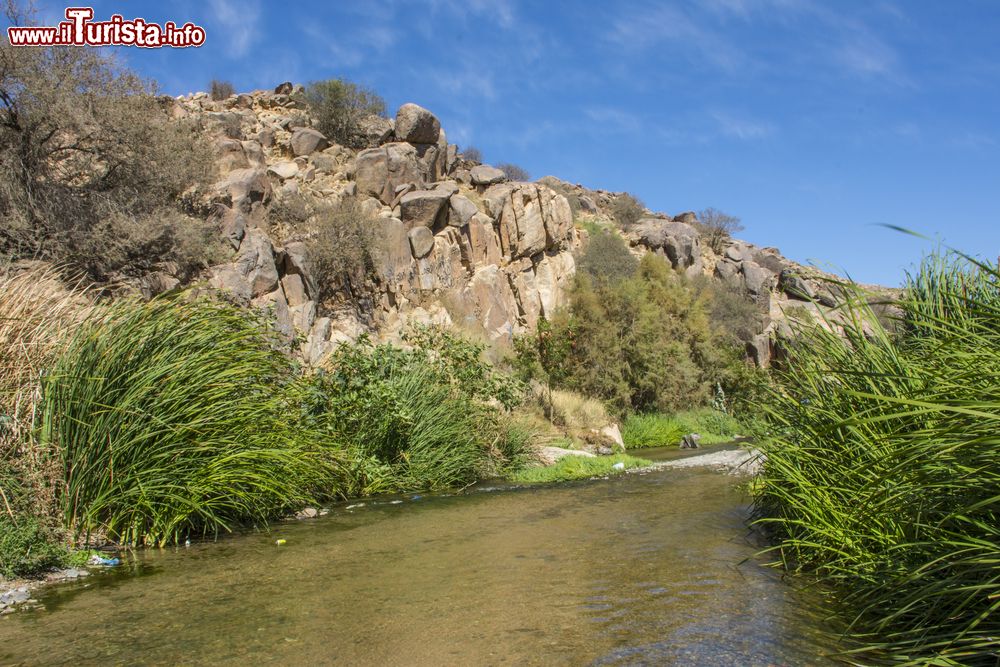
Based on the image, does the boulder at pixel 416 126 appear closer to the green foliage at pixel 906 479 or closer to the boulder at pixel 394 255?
the boulder at pixel 394 255

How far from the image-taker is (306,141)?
35.2 meters

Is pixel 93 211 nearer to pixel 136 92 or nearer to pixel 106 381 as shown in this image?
pixel 136 92

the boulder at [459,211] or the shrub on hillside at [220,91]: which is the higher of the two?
the shrub on hillside at [220,91]

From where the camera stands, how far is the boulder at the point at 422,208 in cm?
3122

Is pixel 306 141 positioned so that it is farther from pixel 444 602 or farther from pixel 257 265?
pixel 444 602

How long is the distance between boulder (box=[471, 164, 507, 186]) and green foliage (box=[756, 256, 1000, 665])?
3096cm

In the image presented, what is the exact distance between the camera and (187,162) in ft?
76.8

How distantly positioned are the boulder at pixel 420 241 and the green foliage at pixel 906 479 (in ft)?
77.9

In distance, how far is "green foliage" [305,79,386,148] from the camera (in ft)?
124

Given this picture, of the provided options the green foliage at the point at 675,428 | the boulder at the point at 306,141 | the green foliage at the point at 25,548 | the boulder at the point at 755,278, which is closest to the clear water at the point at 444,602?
the green foliage at the point at 25,548

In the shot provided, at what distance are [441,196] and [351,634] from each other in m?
28.3

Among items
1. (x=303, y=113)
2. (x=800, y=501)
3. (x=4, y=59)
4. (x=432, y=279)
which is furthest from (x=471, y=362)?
(x=303, y=113)

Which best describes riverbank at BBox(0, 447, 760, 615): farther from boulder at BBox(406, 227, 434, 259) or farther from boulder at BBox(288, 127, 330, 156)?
boulder at BBox(288, 127, 330, 156)

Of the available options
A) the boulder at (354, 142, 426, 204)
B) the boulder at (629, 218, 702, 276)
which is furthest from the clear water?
the boulder at (629, 218, 702, 276)
